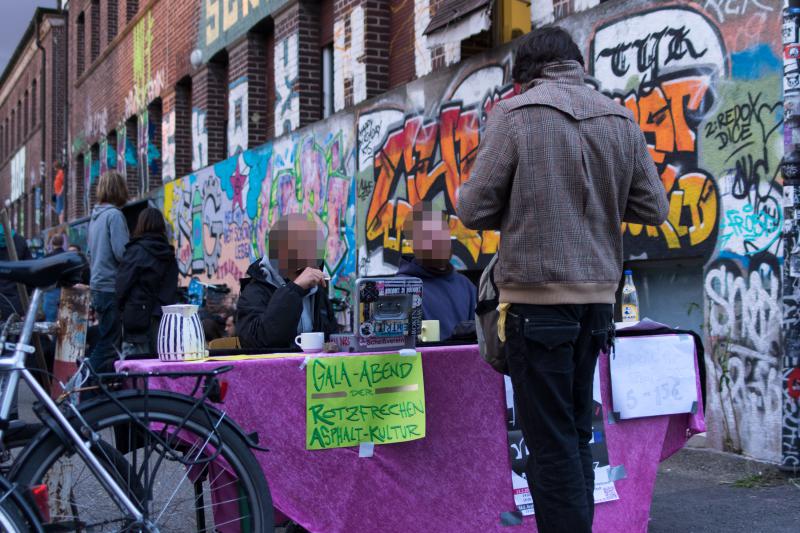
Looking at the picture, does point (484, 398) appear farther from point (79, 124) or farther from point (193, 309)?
point (79, 124)

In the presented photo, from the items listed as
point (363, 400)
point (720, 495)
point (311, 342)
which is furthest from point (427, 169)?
point (363, 400)

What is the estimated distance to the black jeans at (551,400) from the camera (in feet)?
9.97

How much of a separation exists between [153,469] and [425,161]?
647 centimetres

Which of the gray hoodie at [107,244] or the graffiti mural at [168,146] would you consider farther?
the graffiti mural at [168,146]

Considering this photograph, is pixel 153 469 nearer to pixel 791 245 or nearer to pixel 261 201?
pixel 791 245

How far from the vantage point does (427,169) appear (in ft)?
30.4

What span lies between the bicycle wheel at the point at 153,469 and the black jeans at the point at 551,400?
93cm

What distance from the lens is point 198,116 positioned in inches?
627

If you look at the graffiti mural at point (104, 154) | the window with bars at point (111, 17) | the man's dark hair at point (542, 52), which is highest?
the window with bars at point (111, 17)

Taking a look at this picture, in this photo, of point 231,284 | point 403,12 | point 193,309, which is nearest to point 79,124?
point 231,284

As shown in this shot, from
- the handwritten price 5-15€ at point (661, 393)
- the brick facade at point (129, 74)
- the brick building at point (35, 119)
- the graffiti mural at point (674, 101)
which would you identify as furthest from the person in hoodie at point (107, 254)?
the brick building at point (35, 119)

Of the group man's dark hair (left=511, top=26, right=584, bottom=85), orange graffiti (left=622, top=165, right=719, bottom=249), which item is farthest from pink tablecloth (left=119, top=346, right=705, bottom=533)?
orange graffiti (left=622, top=165, right=719, bottom=249)

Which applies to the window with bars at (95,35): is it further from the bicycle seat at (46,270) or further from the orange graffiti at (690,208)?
the bicycle seat at (46,270)

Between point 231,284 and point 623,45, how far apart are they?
8.94 meters
